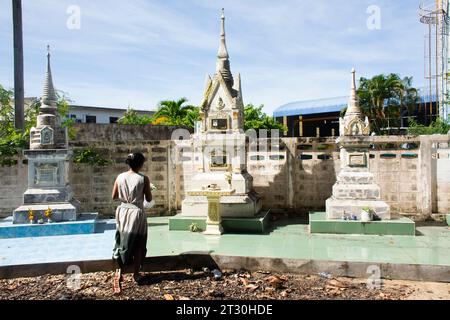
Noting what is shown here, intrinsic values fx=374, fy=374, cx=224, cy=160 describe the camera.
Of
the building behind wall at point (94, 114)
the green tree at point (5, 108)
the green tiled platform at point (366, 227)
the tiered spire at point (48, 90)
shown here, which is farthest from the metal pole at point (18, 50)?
the building behind wall at point (94, 114)

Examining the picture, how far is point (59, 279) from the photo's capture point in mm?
6305

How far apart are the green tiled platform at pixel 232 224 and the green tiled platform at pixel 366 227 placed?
1.26m

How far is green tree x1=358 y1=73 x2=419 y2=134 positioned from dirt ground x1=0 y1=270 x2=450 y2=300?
30327mm

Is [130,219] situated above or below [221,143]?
below

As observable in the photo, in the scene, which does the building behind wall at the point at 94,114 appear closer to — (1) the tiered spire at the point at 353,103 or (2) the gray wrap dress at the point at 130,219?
A: (1) the tiered spire at the point at 353,103

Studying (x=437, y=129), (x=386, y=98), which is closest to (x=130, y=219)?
(x=437, y=129)

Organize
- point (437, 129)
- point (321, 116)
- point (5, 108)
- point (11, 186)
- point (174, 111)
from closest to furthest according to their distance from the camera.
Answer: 1. point (11, 186)
2. point (5, 108)
3. point (437, 129)
4. point (174, 111)
5. point (321, 116)

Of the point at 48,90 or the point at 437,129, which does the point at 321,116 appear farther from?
the point at 48,90

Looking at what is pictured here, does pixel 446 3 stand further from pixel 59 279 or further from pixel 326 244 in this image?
pixel 59 279

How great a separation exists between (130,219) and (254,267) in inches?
95.4

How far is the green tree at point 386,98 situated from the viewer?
3353 cm

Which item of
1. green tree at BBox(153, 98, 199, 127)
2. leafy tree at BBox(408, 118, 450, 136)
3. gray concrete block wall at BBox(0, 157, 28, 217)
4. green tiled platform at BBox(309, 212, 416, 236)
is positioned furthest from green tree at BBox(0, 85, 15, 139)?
leafy tree at BBox(408, 118, 450, 136)

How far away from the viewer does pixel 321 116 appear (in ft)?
133
